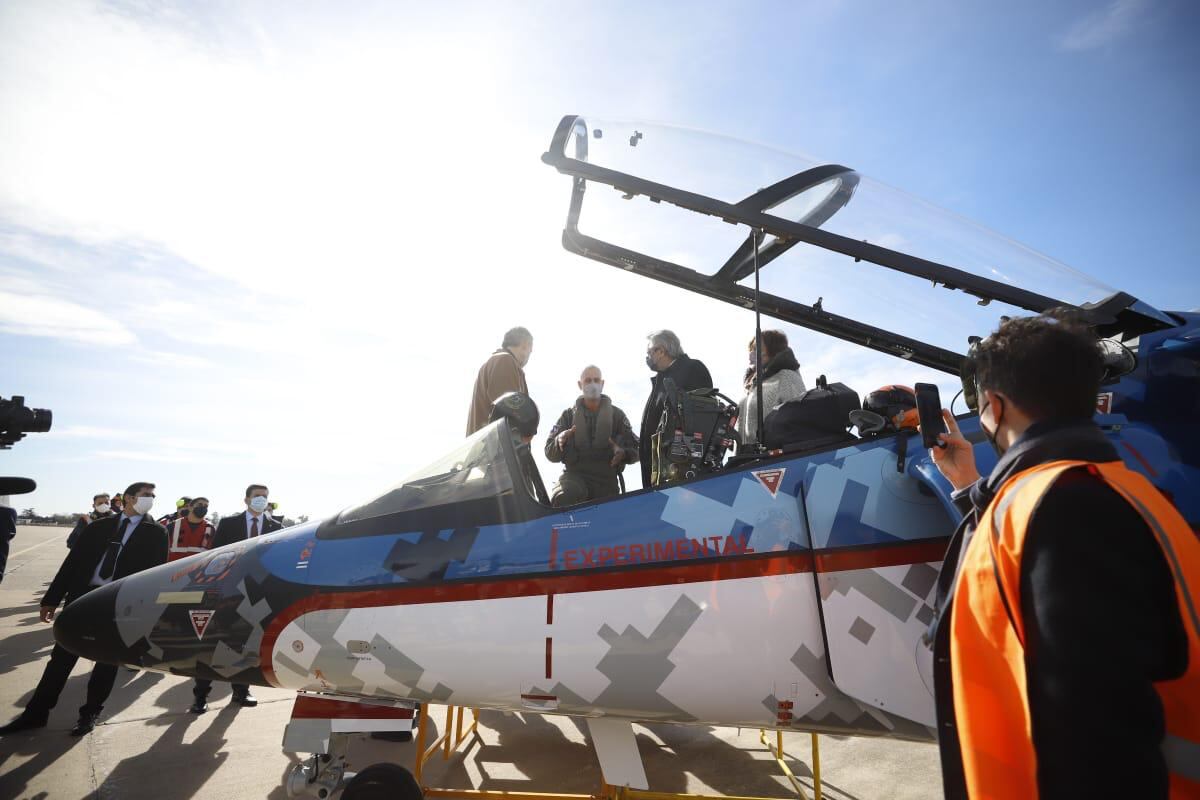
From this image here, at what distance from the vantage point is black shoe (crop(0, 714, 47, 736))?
530cm

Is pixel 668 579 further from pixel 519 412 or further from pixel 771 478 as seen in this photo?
pixel 519 412

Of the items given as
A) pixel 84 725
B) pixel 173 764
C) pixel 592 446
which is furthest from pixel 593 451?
pixel 84 725

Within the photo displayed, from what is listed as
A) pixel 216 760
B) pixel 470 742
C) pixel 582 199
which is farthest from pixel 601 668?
pixel 216 760

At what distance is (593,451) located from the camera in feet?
14.0

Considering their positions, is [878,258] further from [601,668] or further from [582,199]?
[601,668]

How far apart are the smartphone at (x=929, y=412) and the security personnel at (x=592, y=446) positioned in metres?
2.25

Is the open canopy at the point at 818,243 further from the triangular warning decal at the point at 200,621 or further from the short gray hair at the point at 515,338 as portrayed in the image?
the triangular warning decal at the point at 200,621

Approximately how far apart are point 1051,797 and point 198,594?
345 centimetres

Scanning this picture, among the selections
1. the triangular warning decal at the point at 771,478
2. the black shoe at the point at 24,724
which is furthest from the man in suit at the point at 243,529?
the triangular warning decal at the point at 771,478

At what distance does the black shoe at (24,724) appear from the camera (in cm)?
530

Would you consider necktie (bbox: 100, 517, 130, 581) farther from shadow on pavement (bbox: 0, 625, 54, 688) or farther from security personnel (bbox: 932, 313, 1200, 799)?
security personnel (bbox: 932, 313, 1200, 799)

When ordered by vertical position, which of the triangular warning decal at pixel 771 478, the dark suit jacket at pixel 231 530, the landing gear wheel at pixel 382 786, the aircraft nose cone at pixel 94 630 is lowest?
the landing gear wheel at pixel 382 786

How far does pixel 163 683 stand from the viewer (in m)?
7.86

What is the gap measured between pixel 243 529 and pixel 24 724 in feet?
9.08
